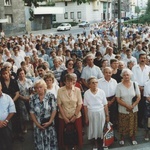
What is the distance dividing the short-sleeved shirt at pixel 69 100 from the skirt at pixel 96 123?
453 mm

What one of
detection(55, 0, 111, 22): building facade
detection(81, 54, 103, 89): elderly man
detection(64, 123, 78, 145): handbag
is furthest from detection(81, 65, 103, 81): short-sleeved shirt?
detection(55, 0, 111, 22): building facade

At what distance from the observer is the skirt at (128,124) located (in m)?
6.04

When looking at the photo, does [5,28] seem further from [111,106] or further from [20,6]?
[111,106]

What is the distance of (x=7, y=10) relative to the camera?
136 ft

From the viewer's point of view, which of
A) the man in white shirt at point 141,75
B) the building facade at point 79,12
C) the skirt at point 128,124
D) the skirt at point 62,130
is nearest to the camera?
the skirt at point 62,130

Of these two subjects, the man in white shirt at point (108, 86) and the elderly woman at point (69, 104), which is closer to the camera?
the elderly woman at point (69, 104)

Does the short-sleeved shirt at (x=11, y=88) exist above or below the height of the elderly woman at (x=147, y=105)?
above

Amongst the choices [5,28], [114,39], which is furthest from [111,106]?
[5,28]

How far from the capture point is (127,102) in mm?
5957

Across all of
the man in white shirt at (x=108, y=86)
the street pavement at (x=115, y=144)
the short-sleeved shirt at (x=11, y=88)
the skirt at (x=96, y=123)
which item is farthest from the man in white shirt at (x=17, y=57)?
the skirt at (x=96, y=123)

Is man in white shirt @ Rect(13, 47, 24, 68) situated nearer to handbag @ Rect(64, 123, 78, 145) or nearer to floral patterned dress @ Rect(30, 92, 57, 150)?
floral patterned dress @ Rect(30, 92, 57, 150)

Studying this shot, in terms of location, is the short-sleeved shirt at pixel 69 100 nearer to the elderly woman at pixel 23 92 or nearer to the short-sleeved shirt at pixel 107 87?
the short-sleeved shirt at pixel 107 87

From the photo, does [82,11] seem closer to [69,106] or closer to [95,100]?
[95,100]

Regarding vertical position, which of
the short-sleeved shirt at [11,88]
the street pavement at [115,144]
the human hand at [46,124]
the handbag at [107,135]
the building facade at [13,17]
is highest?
the building facade at [13,17]
